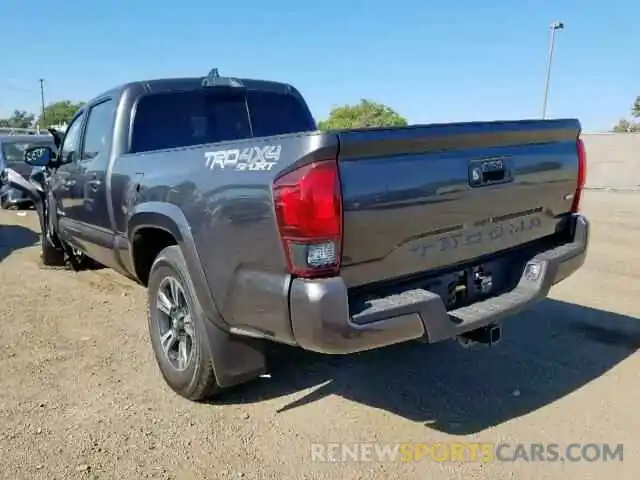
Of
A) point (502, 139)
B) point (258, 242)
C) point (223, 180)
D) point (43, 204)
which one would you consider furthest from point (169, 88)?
point (43, 204)

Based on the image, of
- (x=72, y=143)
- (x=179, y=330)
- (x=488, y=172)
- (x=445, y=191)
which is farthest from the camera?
(x=72, y=143)

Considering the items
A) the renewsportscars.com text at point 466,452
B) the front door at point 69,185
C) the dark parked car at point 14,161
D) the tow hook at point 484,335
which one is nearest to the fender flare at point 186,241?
Answer: the renewsportscars.com text at point 466,452

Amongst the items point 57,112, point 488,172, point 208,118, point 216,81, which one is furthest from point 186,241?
point 57,112

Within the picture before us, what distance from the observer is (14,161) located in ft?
43.9

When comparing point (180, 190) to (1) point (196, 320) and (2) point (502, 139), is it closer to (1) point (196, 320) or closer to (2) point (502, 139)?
(1) point (196, 320)

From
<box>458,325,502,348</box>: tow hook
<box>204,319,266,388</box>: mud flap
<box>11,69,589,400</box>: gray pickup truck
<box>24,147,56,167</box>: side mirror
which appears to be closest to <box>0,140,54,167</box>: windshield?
<box>24,147,56,167</box>: side mirror

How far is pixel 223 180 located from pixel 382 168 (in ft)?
2.67

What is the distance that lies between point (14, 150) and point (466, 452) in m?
13.7

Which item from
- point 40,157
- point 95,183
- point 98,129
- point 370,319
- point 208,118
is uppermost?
point 208,118

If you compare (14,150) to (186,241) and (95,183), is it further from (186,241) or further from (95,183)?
(186,241)

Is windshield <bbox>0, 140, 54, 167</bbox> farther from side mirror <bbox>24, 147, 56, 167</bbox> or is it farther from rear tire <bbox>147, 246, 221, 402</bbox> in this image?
rear tire <bbox>147, 246, 221, 402</bbox>

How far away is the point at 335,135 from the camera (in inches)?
96.7

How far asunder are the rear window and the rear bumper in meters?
2.37

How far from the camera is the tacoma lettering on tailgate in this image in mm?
2865
